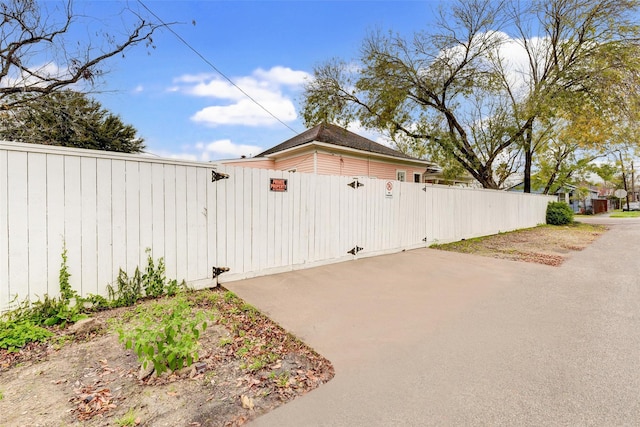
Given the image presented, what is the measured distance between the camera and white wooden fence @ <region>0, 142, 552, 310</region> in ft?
→ 9.97

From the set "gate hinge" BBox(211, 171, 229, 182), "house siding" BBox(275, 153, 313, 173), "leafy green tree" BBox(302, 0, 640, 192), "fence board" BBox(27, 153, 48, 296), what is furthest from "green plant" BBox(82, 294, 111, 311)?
"leafy green tree" BBox(302, 0, 640, 192)

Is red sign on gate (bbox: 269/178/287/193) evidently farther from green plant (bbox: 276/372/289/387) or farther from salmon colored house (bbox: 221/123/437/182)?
salmon colored house (bbox: 221/123/437/182)

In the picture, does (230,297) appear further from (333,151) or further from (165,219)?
(333,151)

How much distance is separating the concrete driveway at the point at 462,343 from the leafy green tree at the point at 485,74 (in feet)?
34.7

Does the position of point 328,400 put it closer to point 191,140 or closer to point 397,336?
point 397,336

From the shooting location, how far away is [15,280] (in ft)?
9.78

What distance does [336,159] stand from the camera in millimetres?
12500

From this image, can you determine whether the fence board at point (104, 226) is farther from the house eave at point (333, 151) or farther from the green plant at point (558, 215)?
the green plant at point (558, 215)

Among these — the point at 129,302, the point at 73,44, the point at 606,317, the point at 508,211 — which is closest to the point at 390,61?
the point at 508,211

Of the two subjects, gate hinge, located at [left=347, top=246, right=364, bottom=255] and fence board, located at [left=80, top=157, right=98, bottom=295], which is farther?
gate hinge, located at [left=347, top=246, right=364, bottom=255]

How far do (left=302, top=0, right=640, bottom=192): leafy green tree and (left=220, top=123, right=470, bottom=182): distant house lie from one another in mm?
1767

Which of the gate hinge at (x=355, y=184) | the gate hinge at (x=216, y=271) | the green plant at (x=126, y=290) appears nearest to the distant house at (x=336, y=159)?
the gate hinge at (x=355, y=184)

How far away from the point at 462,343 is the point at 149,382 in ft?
8.82

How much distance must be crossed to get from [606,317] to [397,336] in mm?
2639
